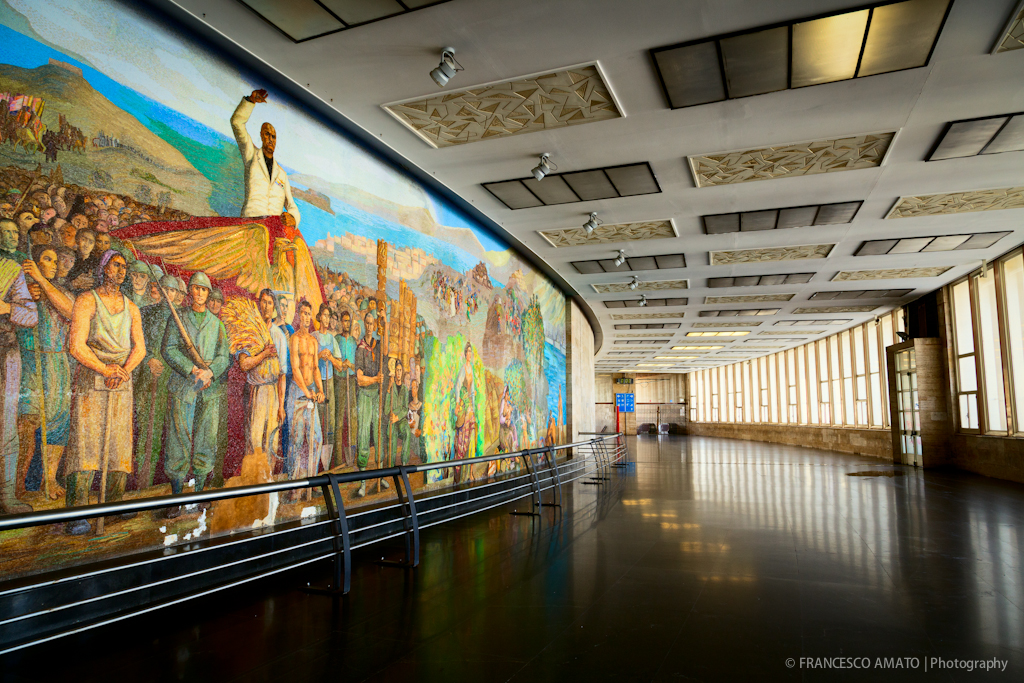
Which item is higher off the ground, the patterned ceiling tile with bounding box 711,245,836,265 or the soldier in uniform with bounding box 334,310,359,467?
the patterned ceiling tile with bounding box 711,245,836,265

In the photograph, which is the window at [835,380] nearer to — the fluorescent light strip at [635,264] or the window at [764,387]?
the window at [764,387]

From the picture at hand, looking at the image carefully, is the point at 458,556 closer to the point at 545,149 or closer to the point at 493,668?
the point at 493,668

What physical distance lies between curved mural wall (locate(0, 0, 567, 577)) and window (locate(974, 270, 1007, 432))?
15.4 m

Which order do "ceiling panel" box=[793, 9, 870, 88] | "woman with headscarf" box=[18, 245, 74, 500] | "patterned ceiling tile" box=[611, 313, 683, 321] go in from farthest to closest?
"patterned ceiling tile" box=[611, 313, 683, 321]
"ceiling panel" box=[793, 9, 870, 88]
"woman with headscarf" box=[18, 245, 74, 500]

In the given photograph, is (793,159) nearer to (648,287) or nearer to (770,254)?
(770,254)

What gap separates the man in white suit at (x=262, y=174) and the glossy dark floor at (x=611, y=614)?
381 cm

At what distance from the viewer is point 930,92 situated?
22.3ft

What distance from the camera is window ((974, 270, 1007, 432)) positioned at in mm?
15258

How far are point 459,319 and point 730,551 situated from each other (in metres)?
6.16

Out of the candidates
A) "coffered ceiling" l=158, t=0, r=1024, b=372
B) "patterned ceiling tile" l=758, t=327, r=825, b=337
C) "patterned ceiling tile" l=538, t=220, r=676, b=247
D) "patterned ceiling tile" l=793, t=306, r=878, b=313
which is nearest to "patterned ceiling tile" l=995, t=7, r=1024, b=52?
"coffered ceiling" l=158, t=0, r=1024, b=372

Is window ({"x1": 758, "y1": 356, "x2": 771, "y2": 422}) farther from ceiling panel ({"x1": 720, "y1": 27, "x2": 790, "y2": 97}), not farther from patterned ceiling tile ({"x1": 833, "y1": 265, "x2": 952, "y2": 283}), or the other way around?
ceiling panel ({"x1": 720, "y1": 27, "x2": 790, "y2": 97})

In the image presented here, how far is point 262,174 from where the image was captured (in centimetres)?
643

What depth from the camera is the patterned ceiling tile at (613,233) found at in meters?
11.9

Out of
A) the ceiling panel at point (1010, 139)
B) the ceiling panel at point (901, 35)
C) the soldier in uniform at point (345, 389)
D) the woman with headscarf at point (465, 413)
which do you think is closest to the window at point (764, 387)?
the ceiling panel at point (1010, 139)
